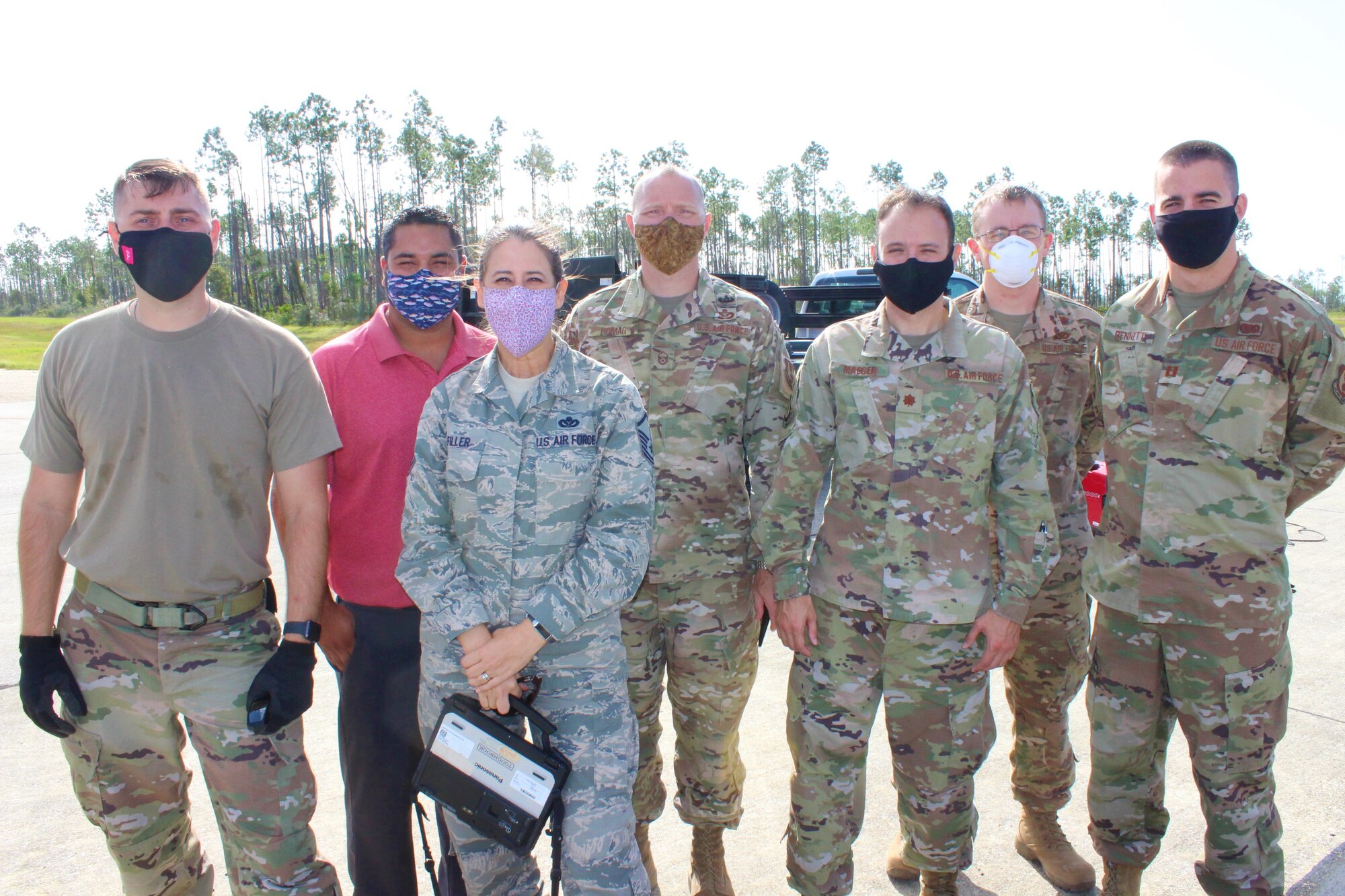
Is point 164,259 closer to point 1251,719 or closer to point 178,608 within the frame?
point 178,608

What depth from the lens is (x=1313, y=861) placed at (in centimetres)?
270

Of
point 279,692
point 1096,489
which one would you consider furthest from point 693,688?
point 1096,489

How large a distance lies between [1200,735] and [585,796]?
6.00ft

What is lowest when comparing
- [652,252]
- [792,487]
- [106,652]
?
[106,652]

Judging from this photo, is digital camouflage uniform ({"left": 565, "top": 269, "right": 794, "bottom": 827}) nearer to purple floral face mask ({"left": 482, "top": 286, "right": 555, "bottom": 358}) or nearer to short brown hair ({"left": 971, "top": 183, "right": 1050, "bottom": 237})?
purple floral face mask ({"left": 482, "top": 286, "right": 555, "bottom": 358})

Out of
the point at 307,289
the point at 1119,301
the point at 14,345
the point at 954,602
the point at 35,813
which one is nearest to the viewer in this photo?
the point at 954,602

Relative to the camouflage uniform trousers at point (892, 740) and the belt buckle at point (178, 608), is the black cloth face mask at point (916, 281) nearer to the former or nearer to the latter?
the camouflage uniform trousers at point (892, 740)

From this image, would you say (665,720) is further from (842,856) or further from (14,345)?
(14,345)

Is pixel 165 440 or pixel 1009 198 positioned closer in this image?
pixel 165 440

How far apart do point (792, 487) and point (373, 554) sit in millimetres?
1294

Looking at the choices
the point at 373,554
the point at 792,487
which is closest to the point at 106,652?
the point at 373,554

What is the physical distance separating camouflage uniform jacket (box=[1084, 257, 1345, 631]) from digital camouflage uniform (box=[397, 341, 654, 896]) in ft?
5.21

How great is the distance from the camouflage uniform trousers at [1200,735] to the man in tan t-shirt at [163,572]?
2366 millimetres

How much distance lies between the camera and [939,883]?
A: 8.11ft
